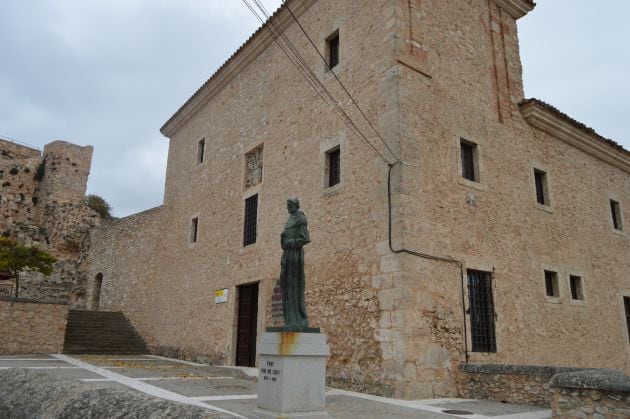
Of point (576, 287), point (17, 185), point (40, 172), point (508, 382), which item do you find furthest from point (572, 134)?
point (17, 185)

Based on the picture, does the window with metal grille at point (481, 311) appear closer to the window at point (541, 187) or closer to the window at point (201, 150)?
the window at point (541, 187)

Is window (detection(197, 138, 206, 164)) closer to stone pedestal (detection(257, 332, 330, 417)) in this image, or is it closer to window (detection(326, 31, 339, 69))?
window (detection(326, 31, 339, 69))

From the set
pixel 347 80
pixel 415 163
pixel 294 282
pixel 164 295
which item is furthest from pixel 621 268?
pixel 164 295

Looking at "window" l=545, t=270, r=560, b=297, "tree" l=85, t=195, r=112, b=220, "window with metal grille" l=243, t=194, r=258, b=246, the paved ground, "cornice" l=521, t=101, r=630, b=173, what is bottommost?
the paved ground

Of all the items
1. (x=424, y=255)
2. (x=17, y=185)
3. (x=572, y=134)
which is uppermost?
(x=17, y=185)

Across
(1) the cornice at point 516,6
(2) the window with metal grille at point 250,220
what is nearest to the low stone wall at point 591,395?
(2) the window with metal grille at point 250,220

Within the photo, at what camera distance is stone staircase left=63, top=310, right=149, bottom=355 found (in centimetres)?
1480

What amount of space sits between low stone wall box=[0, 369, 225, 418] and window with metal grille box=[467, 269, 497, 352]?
699cm

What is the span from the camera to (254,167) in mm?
13211

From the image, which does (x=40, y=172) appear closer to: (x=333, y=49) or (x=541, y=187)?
(x=333, y=49)

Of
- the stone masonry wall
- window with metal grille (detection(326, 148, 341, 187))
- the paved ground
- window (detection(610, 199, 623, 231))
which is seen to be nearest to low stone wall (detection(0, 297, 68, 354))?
the paved ground

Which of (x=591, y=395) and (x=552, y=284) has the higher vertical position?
(x=552, y=284)

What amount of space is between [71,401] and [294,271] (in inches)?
131

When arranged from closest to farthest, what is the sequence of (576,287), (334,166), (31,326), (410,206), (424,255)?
1. (424,255)
2. (410,206)
3. (334,166)
4. (576,287)
5. (31,326)
